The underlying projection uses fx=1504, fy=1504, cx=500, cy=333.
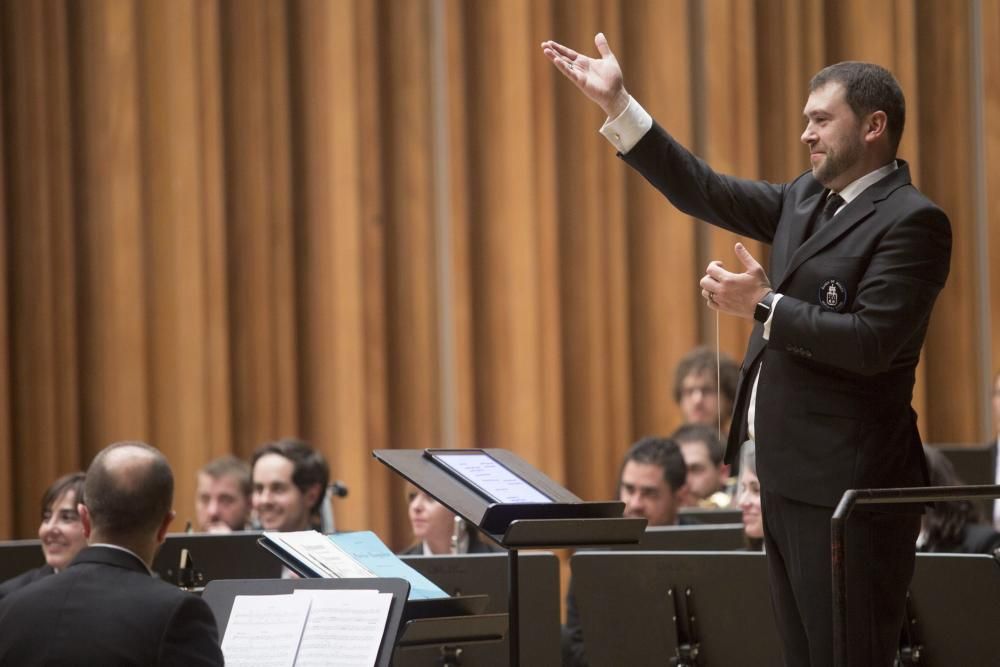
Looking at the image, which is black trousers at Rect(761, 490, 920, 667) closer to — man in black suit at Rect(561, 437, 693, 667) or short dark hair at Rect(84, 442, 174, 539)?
short dark hair at Rect(84, 442, 174, 539)

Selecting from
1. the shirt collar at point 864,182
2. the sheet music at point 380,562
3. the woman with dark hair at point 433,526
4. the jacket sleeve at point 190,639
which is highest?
the shirt collar at point 864,182

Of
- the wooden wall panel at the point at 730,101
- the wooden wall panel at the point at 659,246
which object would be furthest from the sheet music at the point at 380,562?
the wooden wall panel at the point at 730,101

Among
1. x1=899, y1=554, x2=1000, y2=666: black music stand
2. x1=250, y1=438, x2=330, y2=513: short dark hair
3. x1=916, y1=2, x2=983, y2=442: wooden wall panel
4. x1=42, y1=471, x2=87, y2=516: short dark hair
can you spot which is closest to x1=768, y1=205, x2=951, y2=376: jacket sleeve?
x1=899, y1=554, x2=1000, y2=666: black music stand

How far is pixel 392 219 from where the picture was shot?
22.6 feet

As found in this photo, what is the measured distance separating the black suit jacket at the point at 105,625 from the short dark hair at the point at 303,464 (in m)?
3.00

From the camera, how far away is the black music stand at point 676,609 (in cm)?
352

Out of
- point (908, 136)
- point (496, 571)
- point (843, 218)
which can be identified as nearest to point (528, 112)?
point (908, 136)

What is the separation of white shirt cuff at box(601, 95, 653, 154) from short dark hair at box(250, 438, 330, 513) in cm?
289

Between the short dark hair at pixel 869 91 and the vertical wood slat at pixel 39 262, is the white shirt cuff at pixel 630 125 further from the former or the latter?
the vertical wood slat at pixel 39 262

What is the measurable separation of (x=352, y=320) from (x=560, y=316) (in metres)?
1.03

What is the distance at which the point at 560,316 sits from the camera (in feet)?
23.3

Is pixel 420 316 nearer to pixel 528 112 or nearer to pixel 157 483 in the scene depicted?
pixel 528 112

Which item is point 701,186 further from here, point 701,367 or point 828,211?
point 701,367

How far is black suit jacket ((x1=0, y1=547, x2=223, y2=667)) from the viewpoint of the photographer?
2.52 meters
